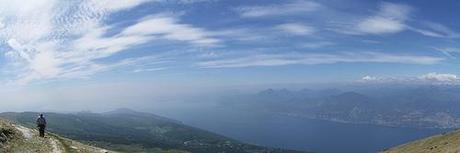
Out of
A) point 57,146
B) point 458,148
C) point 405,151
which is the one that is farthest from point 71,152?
point 405,151

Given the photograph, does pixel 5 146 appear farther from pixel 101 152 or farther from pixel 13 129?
pixel 101 152

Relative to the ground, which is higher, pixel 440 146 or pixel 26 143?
pixel 26 143

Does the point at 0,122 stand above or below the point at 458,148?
above

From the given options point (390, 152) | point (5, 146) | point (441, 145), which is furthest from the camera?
point (390, 152)

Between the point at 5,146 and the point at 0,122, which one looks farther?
the point at 0,122

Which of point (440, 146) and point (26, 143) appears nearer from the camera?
point (26, 143)

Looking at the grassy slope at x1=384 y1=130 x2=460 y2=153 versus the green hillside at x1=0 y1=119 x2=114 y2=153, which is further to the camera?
the grassy slope at x1=384 y1=130 x2=460 y2=153

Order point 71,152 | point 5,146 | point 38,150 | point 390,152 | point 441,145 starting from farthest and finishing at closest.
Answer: point 390,152 < point 441,145 < point 71,152 < point 38,150 < point 5,146

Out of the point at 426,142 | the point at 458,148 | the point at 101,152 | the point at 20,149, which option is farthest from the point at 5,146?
the point at 426,142

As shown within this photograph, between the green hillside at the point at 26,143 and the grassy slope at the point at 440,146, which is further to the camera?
the grassy slope at the point at 440,146
